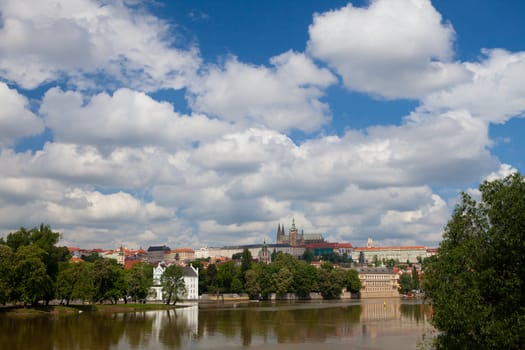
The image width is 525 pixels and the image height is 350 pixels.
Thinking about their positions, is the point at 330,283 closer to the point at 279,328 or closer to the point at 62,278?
the point at 62,278

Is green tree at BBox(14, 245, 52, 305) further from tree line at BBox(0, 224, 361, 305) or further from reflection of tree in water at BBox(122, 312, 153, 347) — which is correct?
reflection of tree in water at BBox(122, 312, 153, 347)

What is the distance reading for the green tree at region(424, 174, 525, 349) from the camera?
25.0 metres

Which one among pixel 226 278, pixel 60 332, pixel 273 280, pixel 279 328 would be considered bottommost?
pixel 279 328

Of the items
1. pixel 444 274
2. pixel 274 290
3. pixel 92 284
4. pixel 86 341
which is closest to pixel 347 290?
pixel 274 290

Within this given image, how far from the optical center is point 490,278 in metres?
26.2

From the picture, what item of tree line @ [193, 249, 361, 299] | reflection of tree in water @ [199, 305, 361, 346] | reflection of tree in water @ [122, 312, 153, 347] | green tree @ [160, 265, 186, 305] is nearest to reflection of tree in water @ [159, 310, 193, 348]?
reflection of tree in water @ [122, 312, 153, 347]

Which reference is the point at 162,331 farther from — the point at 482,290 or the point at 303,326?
the point at 482,290

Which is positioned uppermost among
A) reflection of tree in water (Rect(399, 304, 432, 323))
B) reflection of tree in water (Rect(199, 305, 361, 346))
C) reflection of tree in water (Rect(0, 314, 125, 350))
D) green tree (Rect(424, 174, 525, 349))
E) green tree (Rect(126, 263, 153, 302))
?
green tree (Rect(424, 174, 525, 349))

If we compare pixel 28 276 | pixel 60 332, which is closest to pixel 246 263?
pixel 28 276

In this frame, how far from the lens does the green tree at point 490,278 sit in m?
25.0

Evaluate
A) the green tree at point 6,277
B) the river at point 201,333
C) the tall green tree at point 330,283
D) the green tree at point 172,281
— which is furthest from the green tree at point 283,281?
the green tree at point 6,277

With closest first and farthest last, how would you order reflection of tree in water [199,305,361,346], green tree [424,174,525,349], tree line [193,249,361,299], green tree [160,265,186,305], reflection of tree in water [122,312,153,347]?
green tree [424,174,525,349] < reflection of tree in water [122,312,153,347] < reflection of tree in water [199,305,361,346] < green tree [160,265,186,305] < tree line [193,249,361,299]

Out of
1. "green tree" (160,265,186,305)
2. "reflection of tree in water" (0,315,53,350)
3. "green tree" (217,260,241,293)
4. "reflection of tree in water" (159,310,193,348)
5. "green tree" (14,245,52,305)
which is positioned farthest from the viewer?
"green tree" (217,260,241,293)

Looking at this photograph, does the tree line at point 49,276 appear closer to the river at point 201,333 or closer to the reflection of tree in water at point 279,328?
the river at point 201,333
